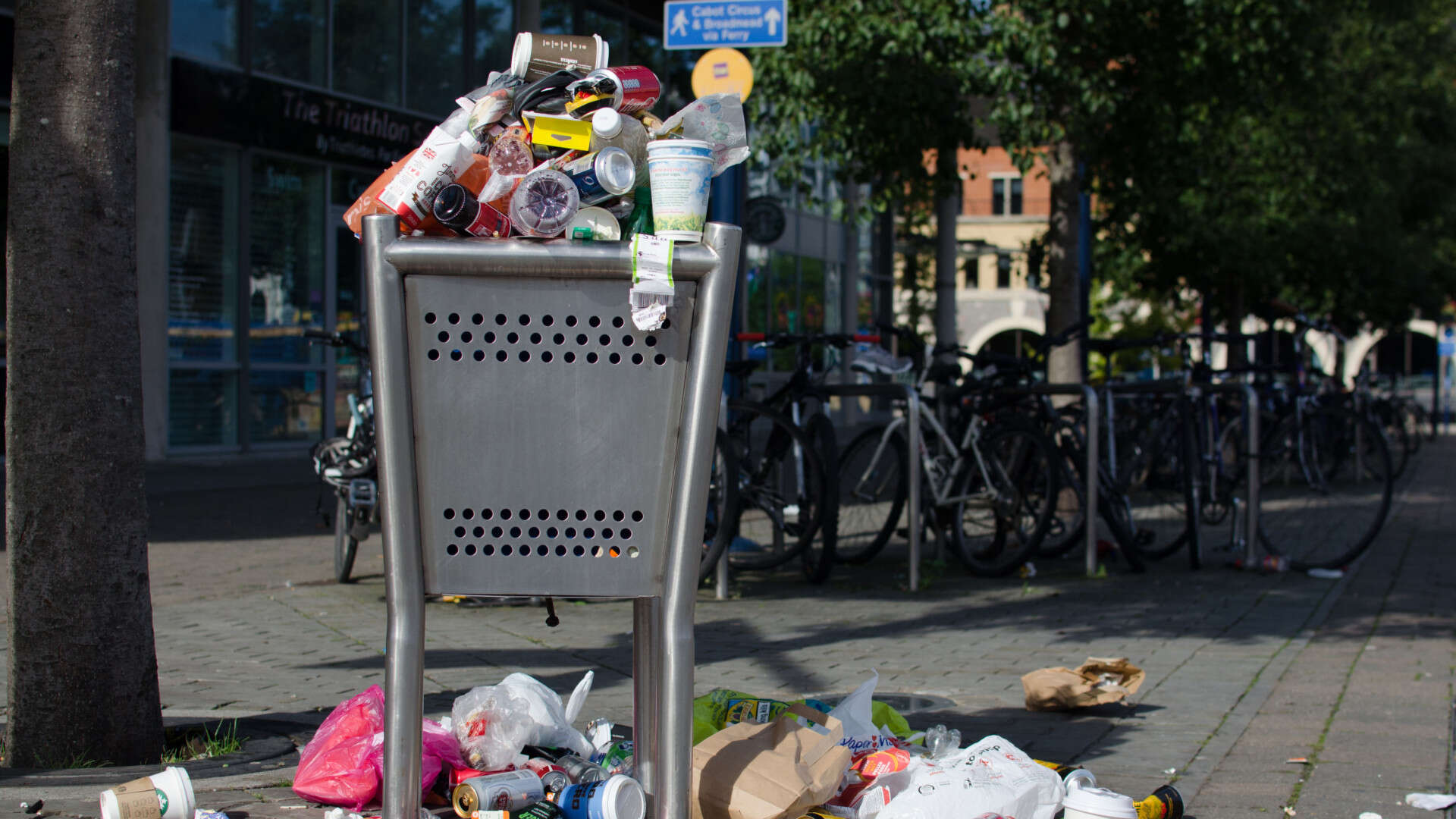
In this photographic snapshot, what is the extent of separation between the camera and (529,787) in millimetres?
2893

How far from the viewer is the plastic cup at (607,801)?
266 cm

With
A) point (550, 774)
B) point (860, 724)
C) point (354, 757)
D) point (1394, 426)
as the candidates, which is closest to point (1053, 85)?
point (860, 724)

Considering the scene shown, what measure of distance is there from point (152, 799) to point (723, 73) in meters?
5.28

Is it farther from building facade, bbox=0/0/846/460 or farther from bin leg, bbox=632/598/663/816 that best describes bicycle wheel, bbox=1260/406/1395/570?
bin leg, bbox=632/598/663/816

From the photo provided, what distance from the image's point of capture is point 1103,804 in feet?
9.58

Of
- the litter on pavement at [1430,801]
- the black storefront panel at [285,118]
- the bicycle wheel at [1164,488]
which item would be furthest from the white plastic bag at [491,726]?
the black storefront panel at [285,118]

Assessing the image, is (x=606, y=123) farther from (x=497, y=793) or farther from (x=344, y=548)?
(x=344, y=548)

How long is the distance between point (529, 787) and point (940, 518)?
5065 millimetres

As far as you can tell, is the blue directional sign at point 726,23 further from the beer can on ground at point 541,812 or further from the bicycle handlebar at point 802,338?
the beer can on ground at point 541,812

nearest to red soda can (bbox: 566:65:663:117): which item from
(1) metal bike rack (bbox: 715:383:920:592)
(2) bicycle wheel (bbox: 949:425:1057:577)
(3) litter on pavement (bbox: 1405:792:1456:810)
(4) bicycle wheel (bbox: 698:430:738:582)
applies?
(3) litter on pavement (bbox: 1405:792:1456:810)

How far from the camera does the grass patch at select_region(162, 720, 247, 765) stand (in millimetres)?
3520

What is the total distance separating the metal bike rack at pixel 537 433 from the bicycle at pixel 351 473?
402 cm

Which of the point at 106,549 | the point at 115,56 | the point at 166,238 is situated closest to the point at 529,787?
the point at 106,549

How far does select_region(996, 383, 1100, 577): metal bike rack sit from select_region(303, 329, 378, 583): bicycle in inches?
137
